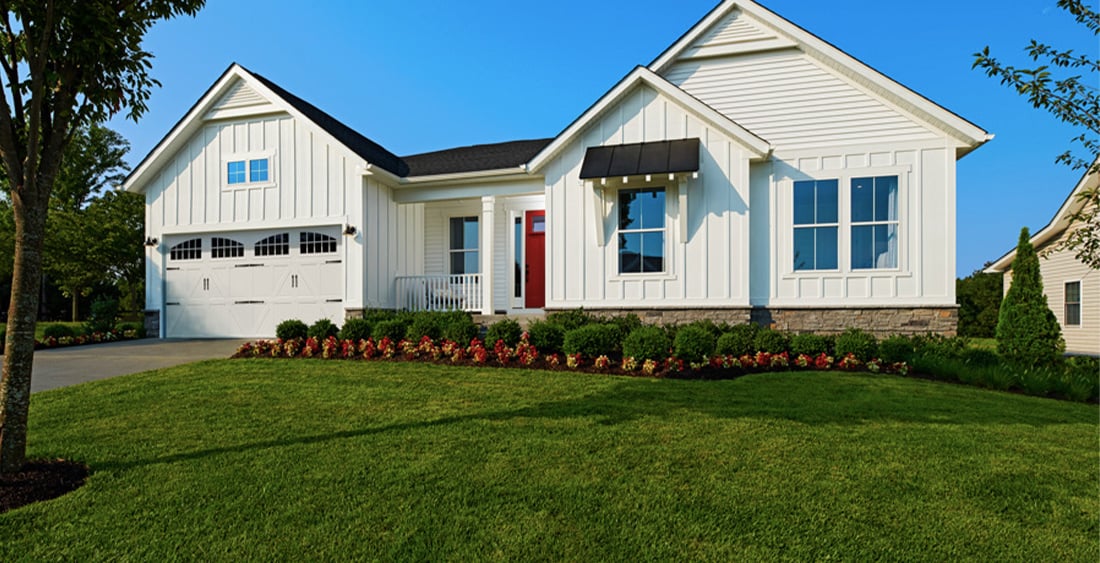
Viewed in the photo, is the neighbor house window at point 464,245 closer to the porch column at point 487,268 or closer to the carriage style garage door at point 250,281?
the porch column at point 487,268

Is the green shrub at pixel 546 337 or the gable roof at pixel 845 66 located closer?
the green shrub at pixel 546 337

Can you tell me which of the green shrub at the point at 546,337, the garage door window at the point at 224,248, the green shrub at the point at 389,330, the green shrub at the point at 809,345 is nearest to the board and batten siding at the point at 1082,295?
the green shrub at the point at 809,345

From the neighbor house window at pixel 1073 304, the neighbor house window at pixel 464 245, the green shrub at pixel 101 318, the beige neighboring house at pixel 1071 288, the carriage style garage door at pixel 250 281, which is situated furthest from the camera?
the neighbor house window at pixel 1073 304

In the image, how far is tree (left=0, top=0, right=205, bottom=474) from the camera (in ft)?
11.3

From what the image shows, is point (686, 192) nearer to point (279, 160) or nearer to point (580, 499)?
point (580, 499)

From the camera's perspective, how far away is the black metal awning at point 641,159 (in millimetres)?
9305

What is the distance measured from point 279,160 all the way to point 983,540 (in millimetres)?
13219

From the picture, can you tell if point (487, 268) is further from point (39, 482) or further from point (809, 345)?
point (39, 482)

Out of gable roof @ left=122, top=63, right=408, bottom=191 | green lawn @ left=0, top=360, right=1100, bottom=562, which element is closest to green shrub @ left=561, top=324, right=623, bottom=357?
green lawn @ left=0, top=360, right=1100, bottom=562

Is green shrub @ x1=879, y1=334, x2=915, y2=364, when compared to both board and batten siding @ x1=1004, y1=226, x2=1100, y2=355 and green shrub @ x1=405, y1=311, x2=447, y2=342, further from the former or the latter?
board and batten siding @ x1=1004, y1=226, x2=1100, y2=355

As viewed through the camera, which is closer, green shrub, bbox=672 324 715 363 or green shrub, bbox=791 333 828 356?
green shrub, bbox=672 324 715 363

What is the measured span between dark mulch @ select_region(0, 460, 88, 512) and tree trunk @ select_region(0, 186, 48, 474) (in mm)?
109

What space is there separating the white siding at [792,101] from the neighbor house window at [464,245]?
6.02 m

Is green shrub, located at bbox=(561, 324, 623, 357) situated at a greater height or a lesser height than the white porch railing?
lesser
